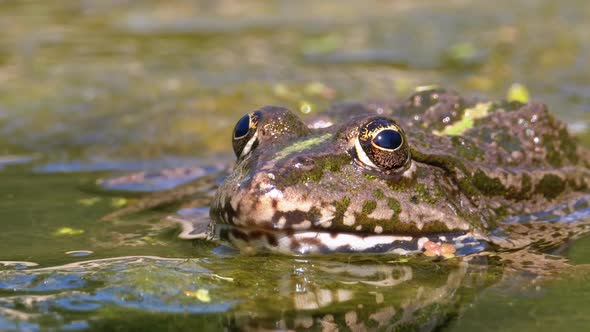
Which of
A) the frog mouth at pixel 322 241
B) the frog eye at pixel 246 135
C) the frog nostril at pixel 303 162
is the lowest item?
the frog mouth at pixel 322 241

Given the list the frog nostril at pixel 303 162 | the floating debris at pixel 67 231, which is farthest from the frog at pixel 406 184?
the floating debris at pixel 67 231

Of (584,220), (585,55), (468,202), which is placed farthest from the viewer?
Result: (585,55)

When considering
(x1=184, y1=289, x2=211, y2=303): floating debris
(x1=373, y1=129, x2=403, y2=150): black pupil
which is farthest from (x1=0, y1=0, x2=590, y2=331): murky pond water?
(x1=373, y1=129, x2=403, y2=150): black pupil

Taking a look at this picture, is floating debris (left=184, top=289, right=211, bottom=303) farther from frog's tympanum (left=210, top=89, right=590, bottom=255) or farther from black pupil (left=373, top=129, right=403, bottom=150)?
black pupil (left=373, top=129, right=403, bottom=150)

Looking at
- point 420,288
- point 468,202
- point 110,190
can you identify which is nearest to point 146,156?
point 110,190

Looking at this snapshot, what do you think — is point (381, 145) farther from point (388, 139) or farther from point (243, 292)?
point (243, 292)

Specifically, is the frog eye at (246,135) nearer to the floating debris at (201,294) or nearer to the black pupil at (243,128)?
the black pupil at (243,128)

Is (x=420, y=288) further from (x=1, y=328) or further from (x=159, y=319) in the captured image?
(x=1, y=328)
